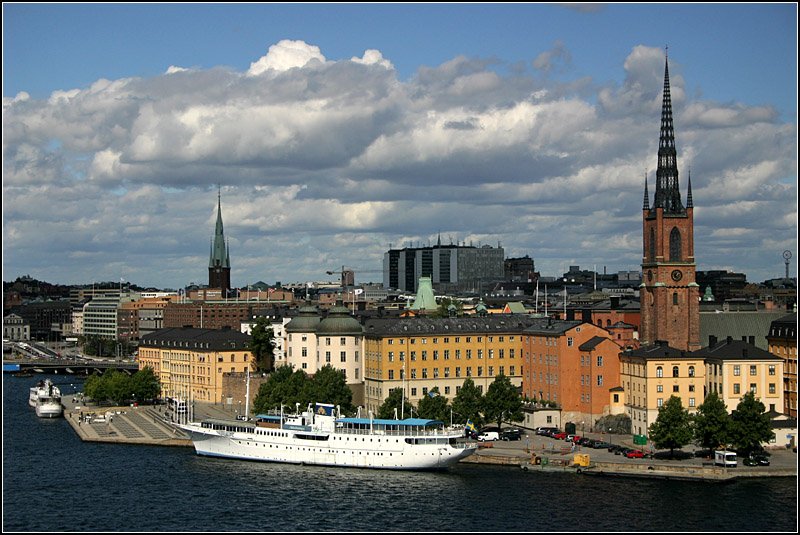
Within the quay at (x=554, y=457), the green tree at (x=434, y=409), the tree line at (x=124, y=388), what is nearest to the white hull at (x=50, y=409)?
the tree line at (x=124, y=388)

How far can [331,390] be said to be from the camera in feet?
401

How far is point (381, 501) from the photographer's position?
292 feet

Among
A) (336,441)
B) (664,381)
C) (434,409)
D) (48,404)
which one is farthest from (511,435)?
(48,404)

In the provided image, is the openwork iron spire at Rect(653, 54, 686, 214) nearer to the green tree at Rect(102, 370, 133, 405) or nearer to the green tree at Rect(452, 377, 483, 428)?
the green tree at Rect(452, 377, 483, 428)

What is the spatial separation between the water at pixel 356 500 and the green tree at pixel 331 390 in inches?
557

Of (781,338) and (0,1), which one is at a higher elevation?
(0,1)

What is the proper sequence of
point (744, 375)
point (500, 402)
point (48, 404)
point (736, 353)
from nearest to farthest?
point (744, 375) < point (736, 353) < point (500, 402) < point (48, 404)

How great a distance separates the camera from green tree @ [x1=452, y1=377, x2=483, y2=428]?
11638 cm

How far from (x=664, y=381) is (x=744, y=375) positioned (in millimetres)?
6899

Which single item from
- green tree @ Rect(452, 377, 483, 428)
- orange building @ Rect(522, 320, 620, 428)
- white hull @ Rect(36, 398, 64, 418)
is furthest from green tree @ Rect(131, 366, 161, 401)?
orange building @ Rect(522, 320, 620, 428)

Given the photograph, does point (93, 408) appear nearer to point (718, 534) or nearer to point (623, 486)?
point (623, 486)

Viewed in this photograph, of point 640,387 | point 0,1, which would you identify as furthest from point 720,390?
point 0,1

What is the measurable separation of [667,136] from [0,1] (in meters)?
83.0

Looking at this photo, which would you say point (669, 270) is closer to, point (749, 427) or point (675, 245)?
point (675, 245)
